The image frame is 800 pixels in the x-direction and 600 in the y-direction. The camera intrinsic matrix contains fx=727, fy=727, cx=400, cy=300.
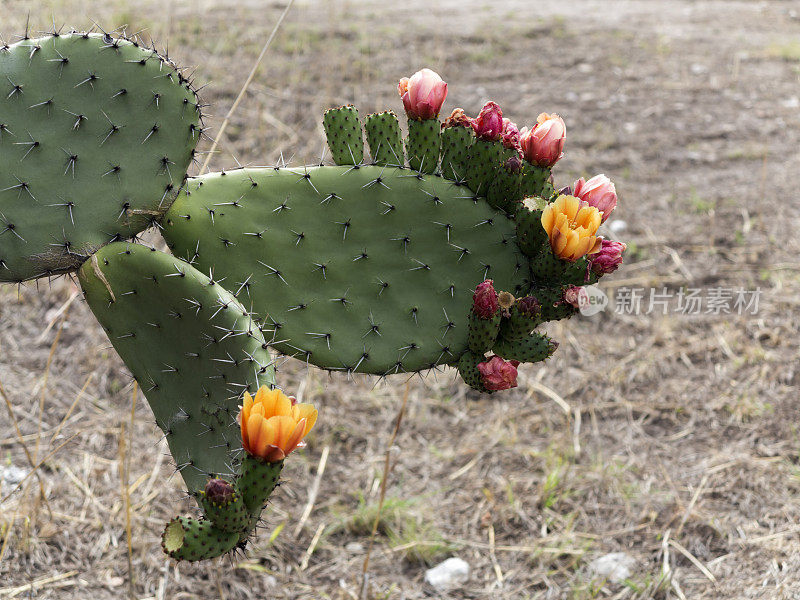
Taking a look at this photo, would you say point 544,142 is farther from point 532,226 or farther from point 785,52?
point 785,52

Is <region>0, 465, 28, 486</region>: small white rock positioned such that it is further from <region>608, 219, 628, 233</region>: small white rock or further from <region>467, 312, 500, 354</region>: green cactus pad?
<region>608, 219, 628, 233</region>: small white rock

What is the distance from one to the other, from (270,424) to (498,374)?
0.43 metres

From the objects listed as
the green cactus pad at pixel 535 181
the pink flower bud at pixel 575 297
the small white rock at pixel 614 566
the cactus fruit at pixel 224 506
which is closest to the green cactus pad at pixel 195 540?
the cactus fruit at pixel 224 506

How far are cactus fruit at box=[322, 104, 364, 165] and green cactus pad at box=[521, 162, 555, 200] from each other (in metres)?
0.29

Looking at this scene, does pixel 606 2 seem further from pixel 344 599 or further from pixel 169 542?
pixel 169 542

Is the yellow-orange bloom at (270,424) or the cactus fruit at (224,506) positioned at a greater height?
the yellow-orange bloom at (270,424)

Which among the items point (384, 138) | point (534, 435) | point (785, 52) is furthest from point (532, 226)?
point (785, 52)

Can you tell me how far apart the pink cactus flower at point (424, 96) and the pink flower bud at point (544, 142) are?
6.4 inches

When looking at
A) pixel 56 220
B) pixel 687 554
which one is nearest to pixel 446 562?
pixel 687 554

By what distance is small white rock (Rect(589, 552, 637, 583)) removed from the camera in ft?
6.21

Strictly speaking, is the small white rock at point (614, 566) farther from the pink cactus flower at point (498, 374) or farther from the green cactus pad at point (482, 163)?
the green cactus pad at point (482, 163)

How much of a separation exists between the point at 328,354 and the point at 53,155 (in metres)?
0.55

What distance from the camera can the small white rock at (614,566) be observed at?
1892mm

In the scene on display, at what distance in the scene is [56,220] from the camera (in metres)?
1.17
